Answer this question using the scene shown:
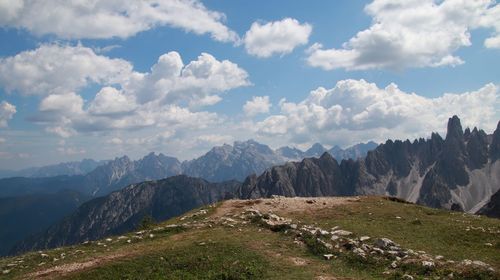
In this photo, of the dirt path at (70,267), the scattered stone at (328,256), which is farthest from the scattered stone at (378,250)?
the dirt path at (70,267)

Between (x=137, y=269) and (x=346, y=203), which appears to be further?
(x=346, y=203)

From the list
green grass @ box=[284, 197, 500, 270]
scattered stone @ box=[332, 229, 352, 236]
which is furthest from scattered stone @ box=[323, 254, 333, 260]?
green grass @ box=[284, 197, 500, 270]

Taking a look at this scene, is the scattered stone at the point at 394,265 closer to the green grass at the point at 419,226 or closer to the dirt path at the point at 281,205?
the green grass at the point at 419,226

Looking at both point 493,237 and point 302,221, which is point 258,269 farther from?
point 493,237

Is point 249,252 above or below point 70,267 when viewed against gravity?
above

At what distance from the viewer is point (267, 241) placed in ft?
132

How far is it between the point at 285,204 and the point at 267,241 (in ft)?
67.5

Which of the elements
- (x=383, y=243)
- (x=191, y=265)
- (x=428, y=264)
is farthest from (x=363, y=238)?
(x=191, y=265)

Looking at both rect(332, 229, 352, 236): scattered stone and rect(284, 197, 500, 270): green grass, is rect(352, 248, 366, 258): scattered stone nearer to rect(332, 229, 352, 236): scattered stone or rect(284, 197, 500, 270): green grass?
rect(284, 197, 500, 270): green grass

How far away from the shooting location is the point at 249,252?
120ft

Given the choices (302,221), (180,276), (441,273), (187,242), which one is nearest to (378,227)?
(302,221)

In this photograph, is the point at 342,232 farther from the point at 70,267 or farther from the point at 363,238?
the point at 70,267

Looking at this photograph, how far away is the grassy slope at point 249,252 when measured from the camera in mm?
32531

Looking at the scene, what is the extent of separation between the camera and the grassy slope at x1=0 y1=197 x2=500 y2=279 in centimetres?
3253
